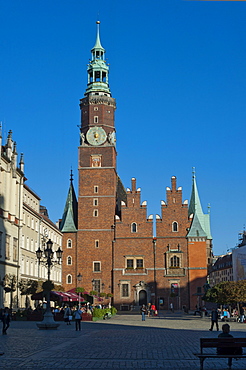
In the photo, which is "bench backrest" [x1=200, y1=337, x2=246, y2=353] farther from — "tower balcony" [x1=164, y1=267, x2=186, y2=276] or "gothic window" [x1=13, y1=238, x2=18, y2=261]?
"tower balcony" [x1=164, y1=267, x2=186, y2=276]

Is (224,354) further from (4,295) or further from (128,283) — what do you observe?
(128,283)

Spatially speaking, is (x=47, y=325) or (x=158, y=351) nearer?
(x=158, y=351)

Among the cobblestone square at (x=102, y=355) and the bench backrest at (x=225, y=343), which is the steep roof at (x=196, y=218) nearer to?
the cobblestone square at (x=102, y=355)

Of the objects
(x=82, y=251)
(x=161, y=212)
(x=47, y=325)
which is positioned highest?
(x=161, y=212)

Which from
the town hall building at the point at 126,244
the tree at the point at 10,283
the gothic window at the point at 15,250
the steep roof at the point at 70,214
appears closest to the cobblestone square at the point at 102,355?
the tree at the point at 10,283

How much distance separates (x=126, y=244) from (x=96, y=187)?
8940 millimetres

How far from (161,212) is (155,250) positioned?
526 cm

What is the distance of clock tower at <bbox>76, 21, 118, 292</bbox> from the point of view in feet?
241

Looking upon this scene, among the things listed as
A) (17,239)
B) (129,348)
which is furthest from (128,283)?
(129,348)

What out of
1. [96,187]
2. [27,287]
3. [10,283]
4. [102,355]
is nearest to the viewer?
[102,355]

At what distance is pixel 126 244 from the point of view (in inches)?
2896

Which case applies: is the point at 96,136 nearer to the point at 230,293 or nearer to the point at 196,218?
the point at 196,218

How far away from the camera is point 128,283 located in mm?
72375

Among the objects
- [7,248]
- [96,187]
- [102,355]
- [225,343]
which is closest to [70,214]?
[96,187]
